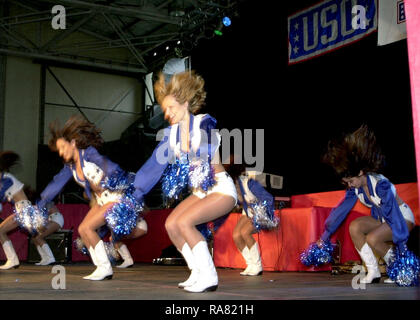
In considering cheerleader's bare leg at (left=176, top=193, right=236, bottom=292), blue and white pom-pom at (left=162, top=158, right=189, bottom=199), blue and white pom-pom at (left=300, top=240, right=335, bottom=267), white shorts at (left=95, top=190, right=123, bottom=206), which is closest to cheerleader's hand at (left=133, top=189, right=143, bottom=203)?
blue and white pom-pom at (left=162, top=158, right=189, bottom=199)

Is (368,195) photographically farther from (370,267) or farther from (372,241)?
(370,267)

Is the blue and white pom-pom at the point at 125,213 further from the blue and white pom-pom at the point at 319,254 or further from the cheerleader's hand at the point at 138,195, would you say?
the blue and white pom-pom at the point at 319,254

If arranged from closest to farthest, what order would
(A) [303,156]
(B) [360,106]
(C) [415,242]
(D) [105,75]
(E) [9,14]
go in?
(C) [415,242], (B) [360,106], (A) [303,156], (E) [9,14], (D) [105,75]

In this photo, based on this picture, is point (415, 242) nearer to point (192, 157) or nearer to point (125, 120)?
point (192, 157)

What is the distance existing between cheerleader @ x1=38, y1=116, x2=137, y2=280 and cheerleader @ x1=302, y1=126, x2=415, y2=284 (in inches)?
80.6

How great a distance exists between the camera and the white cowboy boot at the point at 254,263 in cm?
686

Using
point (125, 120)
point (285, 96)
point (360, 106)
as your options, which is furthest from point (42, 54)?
point (360, 106)

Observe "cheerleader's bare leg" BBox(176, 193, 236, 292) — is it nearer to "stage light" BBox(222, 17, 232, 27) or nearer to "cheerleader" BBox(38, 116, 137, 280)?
"cheerleader" BBox(38, 116, 137, 280)

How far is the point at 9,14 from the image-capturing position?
1664 centimetres

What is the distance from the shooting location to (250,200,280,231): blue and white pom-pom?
6.93m

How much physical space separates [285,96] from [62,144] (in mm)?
4885

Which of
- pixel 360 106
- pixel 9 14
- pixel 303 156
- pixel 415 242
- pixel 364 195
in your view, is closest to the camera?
pixel 364 195

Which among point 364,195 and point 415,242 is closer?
point 364,195

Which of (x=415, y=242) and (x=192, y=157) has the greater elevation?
(x=192, y=157)
